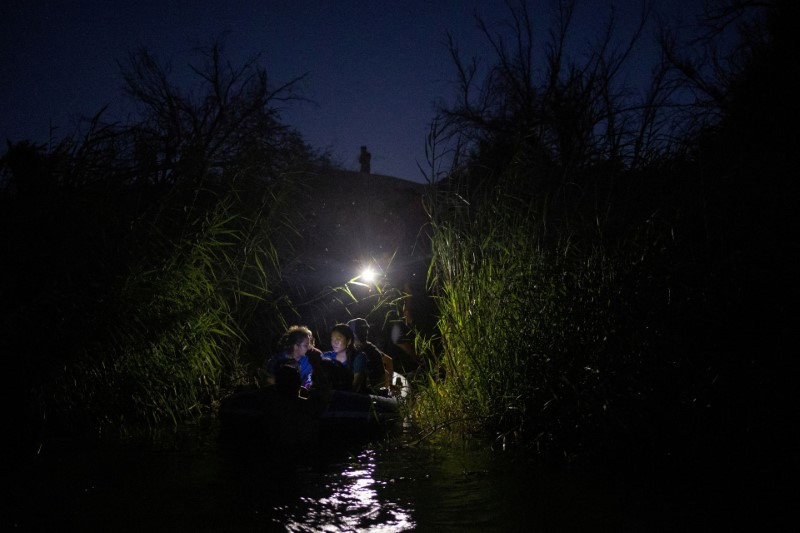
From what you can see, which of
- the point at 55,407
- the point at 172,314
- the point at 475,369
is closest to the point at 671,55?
the point at 475,369

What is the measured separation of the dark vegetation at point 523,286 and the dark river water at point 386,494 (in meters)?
0.32

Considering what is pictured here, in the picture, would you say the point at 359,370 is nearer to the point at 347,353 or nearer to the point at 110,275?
the point at 347,353

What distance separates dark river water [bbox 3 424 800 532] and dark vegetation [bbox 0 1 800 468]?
0.32 metres

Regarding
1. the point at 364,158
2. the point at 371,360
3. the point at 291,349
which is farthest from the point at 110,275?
the point at 364,158

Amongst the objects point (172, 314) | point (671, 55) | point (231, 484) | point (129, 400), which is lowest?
point (231, 484)

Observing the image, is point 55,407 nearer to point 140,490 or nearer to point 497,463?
point 140,490

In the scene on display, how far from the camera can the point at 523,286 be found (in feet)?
18.5

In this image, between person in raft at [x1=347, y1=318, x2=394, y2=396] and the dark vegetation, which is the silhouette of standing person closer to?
person in raft at [x1=347, y1=318, x2=394, y2=396]

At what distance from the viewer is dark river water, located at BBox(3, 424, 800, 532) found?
4.00 m

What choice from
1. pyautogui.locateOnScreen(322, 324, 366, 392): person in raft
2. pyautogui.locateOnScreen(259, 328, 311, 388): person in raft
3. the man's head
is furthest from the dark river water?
the man's head

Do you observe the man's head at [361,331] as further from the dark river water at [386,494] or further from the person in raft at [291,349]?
the dark river water at [386,494]

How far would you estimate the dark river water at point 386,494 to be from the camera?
13.1 ft

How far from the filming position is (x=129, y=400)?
5965 millimetres

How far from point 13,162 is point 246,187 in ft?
7.17
